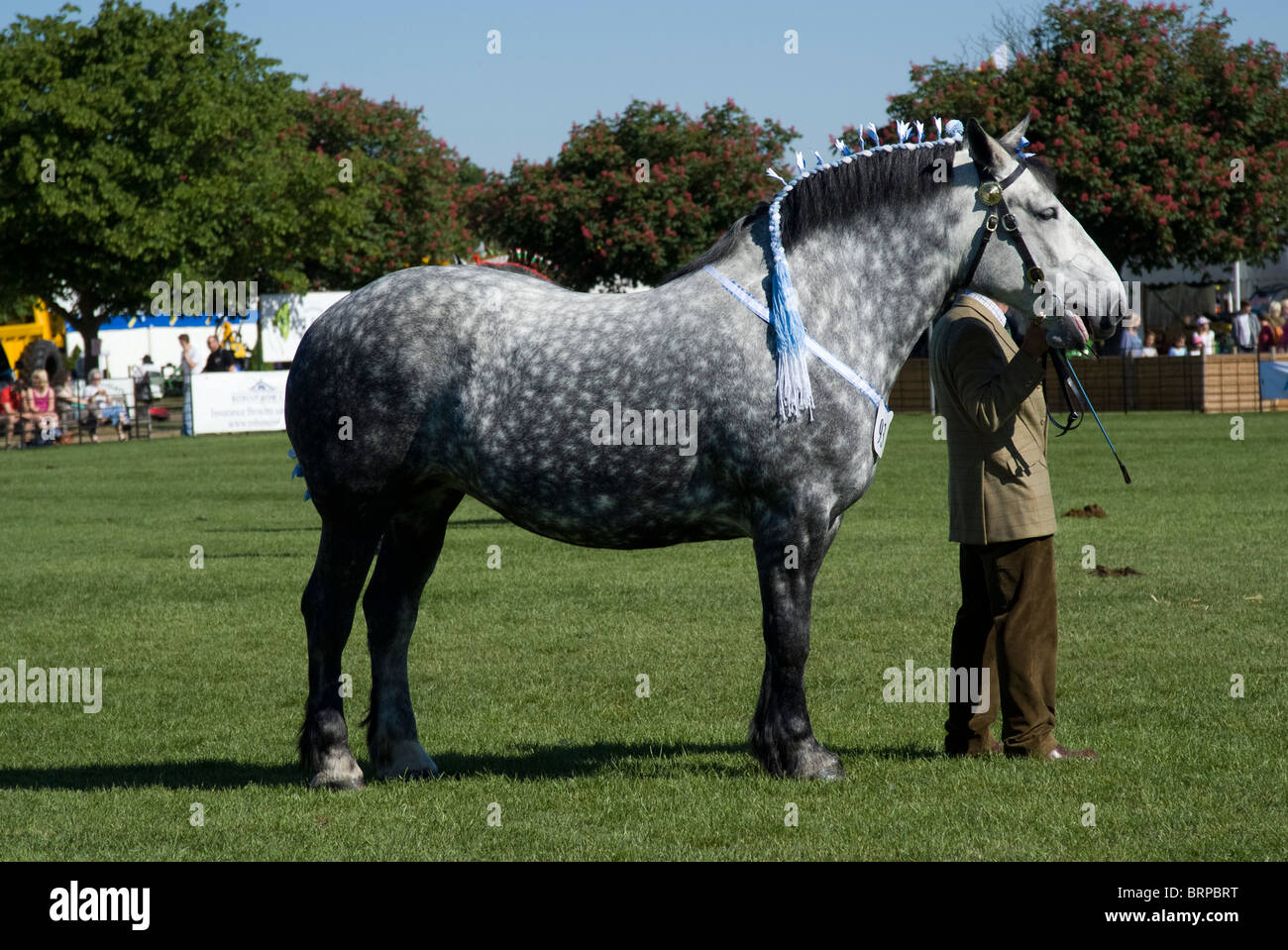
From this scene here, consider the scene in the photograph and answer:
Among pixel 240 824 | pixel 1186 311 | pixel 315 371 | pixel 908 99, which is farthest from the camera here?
pixel 1186 311

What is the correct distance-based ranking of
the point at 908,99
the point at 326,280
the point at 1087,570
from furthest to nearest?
1. the point at 326,280
2. the point at 908,99
3. the point at 1087,570

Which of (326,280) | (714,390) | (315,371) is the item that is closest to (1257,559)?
(714,390)

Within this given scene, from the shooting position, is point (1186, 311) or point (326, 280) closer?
point (1186, 311)

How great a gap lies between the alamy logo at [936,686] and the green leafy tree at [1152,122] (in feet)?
119

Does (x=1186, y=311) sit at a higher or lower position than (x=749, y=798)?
higher

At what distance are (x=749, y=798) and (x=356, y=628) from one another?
5.73 metres

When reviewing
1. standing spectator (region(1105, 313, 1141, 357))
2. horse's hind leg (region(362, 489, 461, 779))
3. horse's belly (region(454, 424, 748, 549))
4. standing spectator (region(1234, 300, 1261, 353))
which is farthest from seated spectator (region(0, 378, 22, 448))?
horse's belly (region(454, 424, 748, 549))

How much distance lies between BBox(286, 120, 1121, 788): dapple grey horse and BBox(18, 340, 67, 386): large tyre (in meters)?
37.9

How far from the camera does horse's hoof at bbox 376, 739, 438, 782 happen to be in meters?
6.75

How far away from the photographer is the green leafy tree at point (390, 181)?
61719 millimetres

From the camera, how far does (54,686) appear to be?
30.2 ft

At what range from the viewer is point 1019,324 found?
6.39 metres

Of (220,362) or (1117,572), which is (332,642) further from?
(220,362)

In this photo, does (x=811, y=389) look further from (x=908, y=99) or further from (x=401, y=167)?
(x=401, y=167)
